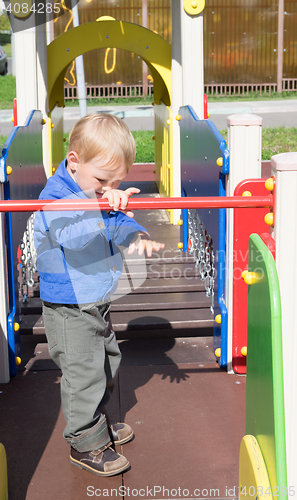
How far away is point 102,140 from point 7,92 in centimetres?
1618

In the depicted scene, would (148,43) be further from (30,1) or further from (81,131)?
(81,131)

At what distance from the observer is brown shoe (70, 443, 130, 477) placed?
212 cm

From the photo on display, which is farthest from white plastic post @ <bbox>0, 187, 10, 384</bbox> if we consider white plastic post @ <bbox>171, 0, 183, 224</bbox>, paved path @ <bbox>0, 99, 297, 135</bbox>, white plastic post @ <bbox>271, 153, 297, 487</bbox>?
paved path @ <bbox>0, 99, 297, 135</bbox>

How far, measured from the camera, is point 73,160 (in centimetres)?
193

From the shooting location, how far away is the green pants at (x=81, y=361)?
6.61 feet

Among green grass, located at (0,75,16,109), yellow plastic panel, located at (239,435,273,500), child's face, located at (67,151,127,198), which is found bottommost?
yellow plastic panel, located at (239,435,273,500)

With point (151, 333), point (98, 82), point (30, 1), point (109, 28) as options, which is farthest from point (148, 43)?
point (98, 82)

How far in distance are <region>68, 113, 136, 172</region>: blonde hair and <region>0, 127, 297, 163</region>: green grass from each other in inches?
279

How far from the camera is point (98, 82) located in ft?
52.3

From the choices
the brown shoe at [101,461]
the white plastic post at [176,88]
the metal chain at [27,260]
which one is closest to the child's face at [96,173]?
the brown shoe at [101,461]

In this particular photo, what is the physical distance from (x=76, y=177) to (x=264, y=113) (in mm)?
12116

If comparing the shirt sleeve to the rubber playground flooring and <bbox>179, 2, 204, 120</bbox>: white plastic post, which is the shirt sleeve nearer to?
the rubber playground flooring

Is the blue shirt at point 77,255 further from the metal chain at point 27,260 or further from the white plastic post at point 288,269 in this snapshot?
the metal chain at point 27,260

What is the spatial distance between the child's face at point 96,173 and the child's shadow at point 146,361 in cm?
111
